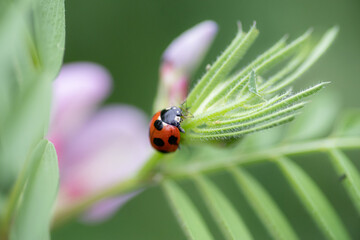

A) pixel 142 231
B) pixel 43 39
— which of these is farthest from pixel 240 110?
pixel 142 231

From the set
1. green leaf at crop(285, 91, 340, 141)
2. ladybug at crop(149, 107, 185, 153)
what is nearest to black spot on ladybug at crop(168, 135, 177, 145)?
ladybug at crop(149, 107, 185, 153)

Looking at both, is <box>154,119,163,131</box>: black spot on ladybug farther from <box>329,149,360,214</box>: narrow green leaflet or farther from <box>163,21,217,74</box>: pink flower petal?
<box>329,149,360,214</box>: narrow green leaflet

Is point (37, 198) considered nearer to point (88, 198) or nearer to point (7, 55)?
point (7, 55)

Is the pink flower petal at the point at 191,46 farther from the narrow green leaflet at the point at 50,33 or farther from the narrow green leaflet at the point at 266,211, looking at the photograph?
the narrow green leaflet at the point at 50,33

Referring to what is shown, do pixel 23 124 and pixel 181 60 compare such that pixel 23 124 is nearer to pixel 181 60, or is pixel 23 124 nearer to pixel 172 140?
pixel 172 140

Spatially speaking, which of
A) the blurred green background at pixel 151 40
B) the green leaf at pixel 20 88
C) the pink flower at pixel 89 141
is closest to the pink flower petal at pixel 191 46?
the pink flower at pixel 89 141

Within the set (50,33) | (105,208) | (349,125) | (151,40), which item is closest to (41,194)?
(50,33)
